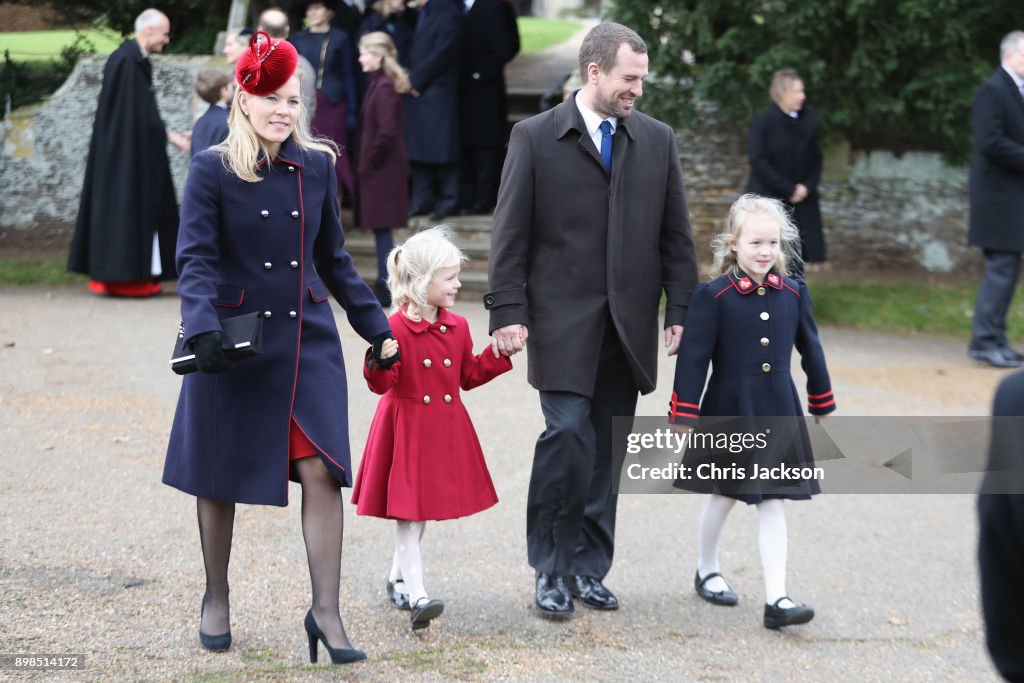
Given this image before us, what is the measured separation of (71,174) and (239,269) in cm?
902

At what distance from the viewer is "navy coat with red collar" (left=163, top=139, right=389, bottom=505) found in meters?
4.52

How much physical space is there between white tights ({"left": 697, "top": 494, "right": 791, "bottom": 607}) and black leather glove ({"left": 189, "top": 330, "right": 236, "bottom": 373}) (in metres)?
2.14

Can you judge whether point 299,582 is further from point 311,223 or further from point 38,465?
point 38,465

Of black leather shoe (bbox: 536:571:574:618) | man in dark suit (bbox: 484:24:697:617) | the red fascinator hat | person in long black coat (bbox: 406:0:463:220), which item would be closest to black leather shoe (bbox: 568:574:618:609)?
man in dark suit (bbox: 484:24:697:617)

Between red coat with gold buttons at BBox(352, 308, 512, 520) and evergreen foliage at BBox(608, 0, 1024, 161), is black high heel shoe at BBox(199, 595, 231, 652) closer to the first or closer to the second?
red coat with gold buttons at BBox(352, 308, 512, 520)

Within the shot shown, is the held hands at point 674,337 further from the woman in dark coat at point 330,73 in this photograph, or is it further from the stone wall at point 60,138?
the stone wall at point 60,138

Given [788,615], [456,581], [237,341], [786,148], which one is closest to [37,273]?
[786,148]

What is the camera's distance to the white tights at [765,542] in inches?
205

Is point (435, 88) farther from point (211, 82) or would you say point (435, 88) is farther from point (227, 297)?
point (227, 297)

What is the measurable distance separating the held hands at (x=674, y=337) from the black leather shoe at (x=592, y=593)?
3.02 ft

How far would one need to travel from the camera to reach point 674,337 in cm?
542

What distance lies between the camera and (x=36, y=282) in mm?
11883

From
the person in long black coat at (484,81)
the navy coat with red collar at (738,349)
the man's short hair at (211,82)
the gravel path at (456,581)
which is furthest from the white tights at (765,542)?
the person in long black coat at (484,81)

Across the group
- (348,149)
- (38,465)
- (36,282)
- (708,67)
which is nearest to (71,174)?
(36,282)
